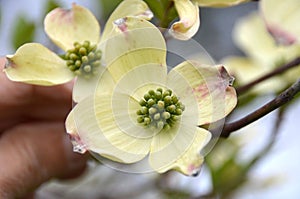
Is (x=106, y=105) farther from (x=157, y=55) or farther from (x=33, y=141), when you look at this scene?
(x=33, y=141)

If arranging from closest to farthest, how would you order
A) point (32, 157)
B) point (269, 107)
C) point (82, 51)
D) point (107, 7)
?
point (269, 107)
point (82, 51)
point (32, 157)
point (107, 7)

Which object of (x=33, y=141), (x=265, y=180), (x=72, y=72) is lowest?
(x=265, y=180)

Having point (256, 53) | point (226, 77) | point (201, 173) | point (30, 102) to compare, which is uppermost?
point (226, 77)

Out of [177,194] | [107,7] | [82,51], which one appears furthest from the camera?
[107,7]

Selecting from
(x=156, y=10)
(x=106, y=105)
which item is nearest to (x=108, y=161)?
(x=106, y=105)

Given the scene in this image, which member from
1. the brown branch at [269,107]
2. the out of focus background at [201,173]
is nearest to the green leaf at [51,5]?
the out of focus background at [201,173]

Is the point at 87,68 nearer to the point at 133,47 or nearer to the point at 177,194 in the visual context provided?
the point at 133,47

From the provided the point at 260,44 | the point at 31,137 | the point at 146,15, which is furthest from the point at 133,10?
the point at 260,44
